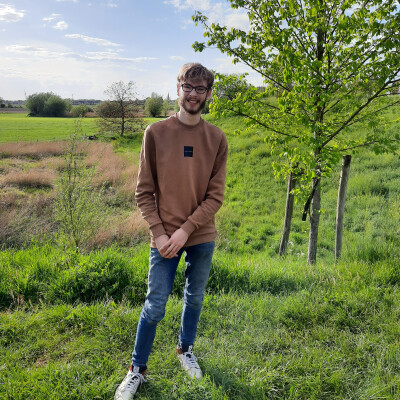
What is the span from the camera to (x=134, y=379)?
2.30m

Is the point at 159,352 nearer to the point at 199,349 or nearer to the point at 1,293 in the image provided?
the point at 199,349

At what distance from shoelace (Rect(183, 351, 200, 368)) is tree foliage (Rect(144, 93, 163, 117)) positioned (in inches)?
2310

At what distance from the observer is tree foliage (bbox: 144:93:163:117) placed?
58.2 m

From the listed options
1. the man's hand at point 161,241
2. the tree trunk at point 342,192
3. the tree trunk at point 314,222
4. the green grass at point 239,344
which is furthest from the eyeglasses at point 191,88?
the tree trunk at point 342,192

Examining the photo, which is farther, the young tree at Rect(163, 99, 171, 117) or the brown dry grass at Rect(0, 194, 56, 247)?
the young tree at Rect(163, 99, 171, 117)

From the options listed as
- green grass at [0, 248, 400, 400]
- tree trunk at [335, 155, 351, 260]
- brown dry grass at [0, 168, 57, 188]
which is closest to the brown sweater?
green grass at [0, 248, 400, 400]

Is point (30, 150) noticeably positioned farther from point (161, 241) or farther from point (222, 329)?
point (161, 241)

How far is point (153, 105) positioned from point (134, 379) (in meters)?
60.0

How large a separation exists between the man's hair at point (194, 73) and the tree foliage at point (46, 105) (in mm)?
Answer: 84468

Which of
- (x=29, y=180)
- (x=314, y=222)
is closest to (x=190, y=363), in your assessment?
(x=314, y=222)

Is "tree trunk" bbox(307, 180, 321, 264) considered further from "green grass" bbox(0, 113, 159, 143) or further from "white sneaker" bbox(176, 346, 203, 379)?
"green grass" bbox(0, 113, 159, 143)

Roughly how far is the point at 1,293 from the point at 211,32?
4.45 metres

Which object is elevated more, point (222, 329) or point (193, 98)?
point (193, 98)

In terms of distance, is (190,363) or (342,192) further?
(342,192)
